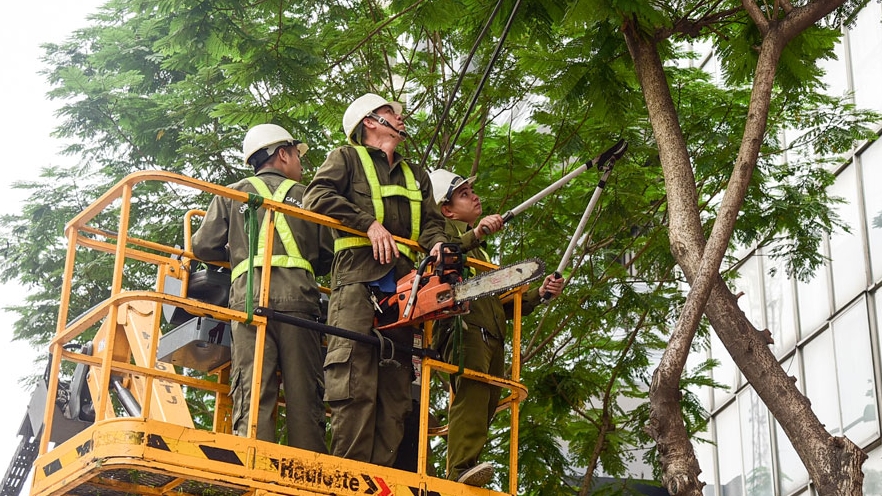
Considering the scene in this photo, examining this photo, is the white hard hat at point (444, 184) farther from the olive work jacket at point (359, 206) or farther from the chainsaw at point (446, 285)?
the chainsaw at point (446, 285)

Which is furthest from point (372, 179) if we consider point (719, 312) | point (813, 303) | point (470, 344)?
point (813, 303)

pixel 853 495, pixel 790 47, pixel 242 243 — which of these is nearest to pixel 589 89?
pixel 790 47

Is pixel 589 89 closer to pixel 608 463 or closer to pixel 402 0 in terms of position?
pixel 402 0

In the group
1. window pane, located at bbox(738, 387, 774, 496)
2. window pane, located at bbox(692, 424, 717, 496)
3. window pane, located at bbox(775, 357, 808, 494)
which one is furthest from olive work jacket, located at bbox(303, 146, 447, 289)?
window pane, located at bbox(692, 424, 717, 496)

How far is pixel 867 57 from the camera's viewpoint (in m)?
15.7

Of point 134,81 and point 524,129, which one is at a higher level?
point 134,81

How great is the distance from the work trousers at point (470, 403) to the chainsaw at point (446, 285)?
546 mm

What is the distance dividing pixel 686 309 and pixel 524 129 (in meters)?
5.78

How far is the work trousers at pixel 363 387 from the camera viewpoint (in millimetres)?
6809

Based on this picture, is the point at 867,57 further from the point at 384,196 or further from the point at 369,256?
the point at 369,256

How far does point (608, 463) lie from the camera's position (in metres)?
12.5

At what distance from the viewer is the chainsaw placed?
6723 millimetres

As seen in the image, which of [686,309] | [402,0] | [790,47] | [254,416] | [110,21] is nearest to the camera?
[254,416]

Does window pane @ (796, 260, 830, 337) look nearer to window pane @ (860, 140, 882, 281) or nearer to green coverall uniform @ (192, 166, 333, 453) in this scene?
window pane @ (860, 140, 882, 281)
